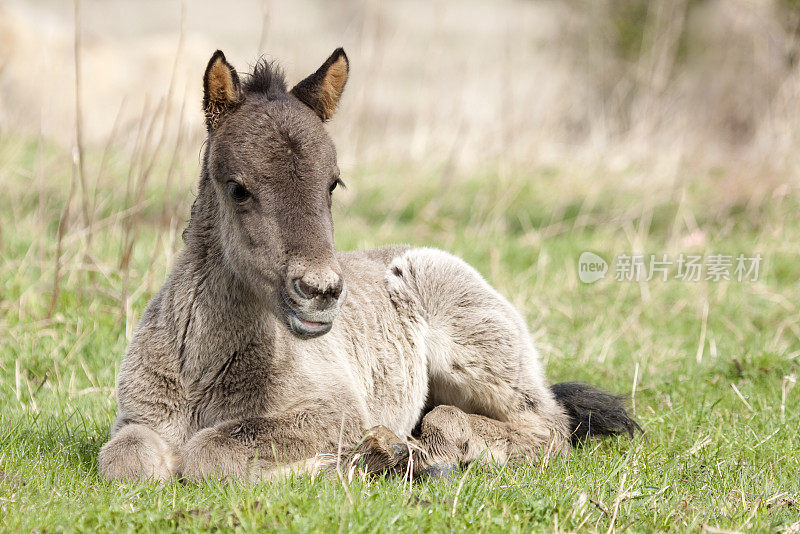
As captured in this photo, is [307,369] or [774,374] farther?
[774,374]

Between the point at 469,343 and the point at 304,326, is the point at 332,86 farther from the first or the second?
the point at 469,343

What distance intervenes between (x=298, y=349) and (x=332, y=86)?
1.44 m

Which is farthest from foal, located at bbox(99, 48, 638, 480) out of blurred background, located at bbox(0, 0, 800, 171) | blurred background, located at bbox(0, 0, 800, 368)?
blurred background, located at bbox(0, 0, 800, 171)

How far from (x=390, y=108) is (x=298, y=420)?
9.21 metres

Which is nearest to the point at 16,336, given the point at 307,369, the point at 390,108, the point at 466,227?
the point at 307,369

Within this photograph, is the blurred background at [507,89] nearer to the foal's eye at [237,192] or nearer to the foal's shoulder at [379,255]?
the foal's shoulder at [379,255]

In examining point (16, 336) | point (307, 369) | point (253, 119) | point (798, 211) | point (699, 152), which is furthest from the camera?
point (699, 152)

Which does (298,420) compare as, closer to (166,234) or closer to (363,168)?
(166,234)

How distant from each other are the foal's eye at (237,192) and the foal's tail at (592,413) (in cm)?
260

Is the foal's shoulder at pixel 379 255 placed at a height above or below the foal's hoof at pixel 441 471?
above

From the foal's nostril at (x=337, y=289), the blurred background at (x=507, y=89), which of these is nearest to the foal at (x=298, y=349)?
the foal's nostril at (x=337, y=289)

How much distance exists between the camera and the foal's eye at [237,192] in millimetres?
4165

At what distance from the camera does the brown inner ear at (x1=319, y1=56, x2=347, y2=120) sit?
4.68 meters

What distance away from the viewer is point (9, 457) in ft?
14.5
